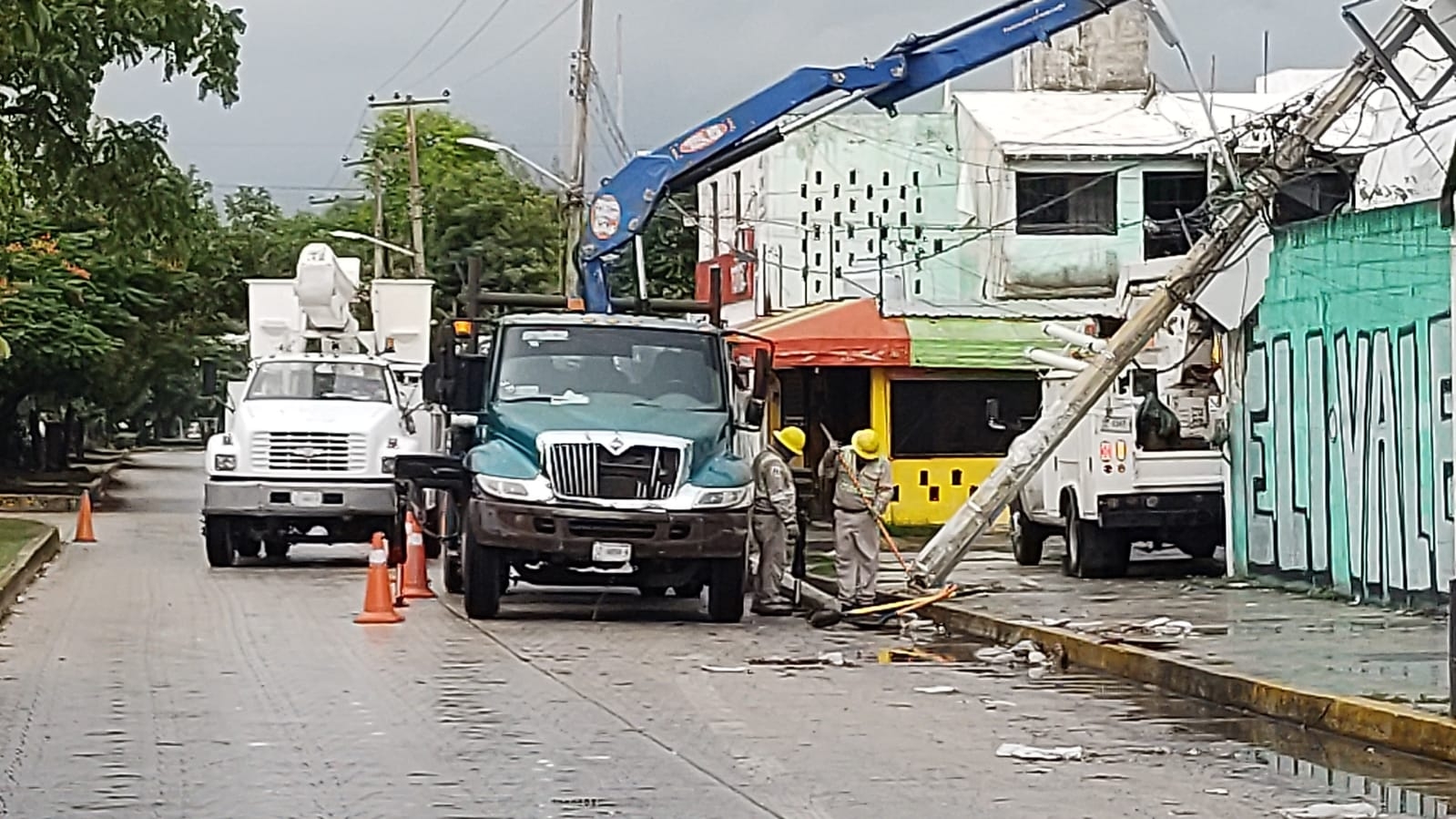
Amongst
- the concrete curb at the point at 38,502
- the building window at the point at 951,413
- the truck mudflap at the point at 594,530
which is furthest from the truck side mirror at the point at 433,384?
the concrete curb at the point at 38,502

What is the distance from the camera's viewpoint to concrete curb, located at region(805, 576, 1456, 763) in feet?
38.1

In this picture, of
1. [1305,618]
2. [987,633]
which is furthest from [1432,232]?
[987,633]

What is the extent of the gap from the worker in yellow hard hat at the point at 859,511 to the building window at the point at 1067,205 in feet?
61.8

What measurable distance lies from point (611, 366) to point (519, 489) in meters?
1.96

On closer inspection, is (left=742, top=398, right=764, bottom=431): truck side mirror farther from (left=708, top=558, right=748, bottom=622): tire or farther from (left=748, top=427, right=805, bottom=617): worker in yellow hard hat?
(left=708, top=558, right=748, bottom=622): tire

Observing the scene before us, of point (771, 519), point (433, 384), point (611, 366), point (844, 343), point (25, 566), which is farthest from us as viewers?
point (844, 343)

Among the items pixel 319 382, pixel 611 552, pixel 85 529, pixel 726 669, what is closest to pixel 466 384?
pixel 611 552

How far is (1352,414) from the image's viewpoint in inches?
755

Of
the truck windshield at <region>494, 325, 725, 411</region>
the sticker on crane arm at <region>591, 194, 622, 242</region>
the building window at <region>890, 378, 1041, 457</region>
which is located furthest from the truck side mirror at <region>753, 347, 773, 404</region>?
the building window at <region>890, 378, 1041, 457</region>

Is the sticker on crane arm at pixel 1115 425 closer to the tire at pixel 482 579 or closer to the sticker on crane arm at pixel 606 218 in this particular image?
the sticker on crane arm at pixel 606 218

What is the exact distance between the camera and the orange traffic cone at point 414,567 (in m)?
21.5

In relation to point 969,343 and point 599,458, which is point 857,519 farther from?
point 969,343

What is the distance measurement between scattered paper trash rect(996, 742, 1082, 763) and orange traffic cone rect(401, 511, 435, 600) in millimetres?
10510

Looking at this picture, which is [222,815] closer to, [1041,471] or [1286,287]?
[1286,287]
